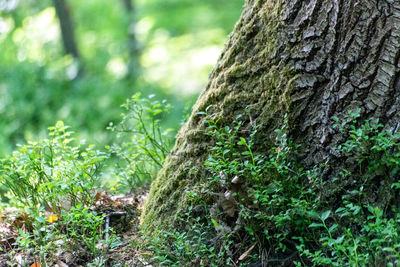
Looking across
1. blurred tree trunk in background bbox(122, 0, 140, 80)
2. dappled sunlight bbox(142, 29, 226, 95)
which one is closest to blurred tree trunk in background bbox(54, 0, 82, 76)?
blurred tree trunk in background bbox(122, 0, 140, 80)

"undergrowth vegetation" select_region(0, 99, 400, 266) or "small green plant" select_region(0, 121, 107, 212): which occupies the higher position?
"small green plant" select_region(0, 121, 107, 212)

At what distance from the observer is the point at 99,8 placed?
14.3 m

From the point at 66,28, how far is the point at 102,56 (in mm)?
1387

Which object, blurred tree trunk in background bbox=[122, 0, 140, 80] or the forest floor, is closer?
the forest floor

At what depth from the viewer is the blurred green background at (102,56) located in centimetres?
1017

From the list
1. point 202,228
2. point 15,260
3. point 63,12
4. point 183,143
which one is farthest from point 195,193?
point 63,12

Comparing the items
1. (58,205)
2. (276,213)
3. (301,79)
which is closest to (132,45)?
(58,205)

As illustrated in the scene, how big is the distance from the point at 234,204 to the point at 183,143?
0.63 meters

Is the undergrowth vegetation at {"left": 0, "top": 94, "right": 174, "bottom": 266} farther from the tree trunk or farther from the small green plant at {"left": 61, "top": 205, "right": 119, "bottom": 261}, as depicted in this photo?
the tree trunk

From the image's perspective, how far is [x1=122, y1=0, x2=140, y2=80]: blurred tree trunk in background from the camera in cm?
1306

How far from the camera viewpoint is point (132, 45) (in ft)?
43.3

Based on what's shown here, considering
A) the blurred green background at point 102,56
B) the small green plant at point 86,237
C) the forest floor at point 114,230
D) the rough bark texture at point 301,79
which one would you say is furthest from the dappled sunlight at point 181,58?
the small green plant at point 86,237

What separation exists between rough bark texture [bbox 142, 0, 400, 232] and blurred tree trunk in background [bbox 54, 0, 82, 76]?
10714mm

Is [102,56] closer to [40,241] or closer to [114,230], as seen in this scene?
[114,230]
